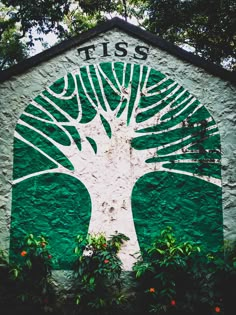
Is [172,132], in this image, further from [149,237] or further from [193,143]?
[149,237]

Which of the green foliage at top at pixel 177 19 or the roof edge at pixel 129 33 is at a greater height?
the green foliage at top at pixel 177 19

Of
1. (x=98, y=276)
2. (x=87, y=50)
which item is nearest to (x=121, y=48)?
(x=87, y=50)

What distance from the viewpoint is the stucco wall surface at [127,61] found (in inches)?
211

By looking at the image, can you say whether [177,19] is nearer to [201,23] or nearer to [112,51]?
[201,23]

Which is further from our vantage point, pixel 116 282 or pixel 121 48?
pixel 121 48

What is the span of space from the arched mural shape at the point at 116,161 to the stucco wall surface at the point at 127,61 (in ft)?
0.30

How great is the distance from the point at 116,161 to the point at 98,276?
5.00 feet

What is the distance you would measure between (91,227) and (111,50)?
8.19ft

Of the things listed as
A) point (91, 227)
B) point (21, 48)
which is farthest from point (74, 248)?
point (21, 48)

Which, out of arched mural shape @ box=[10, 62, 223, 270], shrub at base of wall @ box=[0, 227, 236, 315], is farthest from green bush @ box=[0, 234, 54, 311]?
arched mural shape @ box=[10, 62, 223, 270]

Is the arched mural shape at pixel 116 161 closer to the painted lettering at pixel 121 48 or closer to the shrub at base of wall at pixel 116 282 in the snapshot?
the painted lettering at pixel 121 48

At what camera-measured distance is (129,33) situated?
18.7 feet

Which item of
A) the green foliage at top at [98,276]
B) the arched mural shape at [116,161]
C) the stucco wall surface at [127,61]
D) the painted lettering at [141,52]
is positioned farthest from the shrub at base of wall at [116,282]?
the painted lettering at [141,52]

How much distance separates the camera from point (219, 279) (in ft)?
16.0
